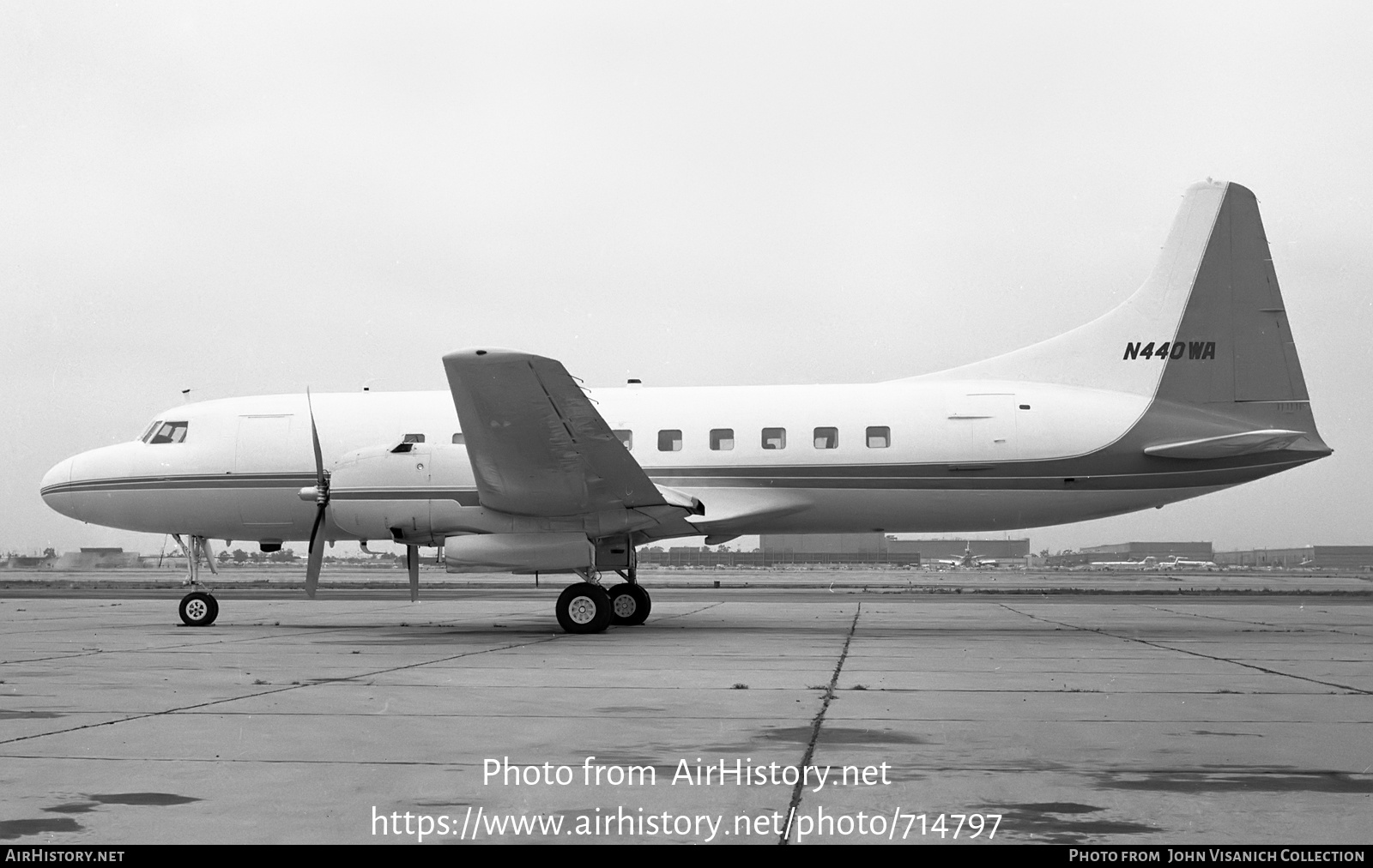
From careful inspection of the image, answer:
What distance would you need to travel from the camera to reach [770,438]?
1905 cm

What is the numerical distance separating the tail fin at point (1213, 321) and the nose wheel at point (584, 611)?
30.6 feet

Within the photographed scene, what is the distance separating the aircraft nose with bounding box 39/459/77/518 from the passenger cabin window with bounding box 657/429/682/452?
1138 cm

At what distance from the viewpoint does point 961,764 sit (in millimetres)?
6375

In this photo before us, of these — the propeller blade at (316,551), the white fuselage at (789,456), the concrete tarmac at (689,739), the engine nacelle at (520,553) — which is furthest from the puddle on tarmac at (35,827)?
the propeller blade at (316,551)

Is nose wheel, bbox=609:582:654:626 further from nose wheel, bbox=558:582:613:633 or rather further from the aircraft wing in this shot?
the aircraft wing

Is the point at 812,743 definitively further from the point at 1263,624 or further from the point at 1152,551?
the point at 1152,551

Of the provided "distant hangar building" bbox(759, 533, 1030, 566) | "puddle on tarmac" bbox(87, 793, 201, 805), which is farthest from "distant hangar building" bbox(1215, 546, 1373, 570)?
"puddle on tarmac" bbox(87, 793, 201, 805)

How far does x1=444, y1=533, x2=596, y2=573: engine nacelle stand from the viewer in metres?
16.8

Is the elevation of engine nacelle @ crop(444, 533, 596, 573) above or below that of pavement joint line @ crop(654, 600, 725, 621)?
above

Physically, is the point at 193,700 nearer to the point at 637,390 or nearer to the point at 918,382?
the point at 637,390

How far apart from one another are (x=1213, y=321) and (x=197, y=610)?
17907mm

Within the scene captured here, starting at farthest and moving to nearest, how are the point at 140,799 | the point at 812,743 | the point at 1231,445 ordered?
1. the point at 1231,445
2. the point at 812,743
3. the point at 140,799

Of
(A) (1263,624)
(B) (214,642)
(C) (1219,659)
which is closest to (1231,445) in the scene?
(A) (1263,624)

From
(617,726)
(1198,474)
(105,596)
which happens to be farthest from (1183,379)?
(105,596)
